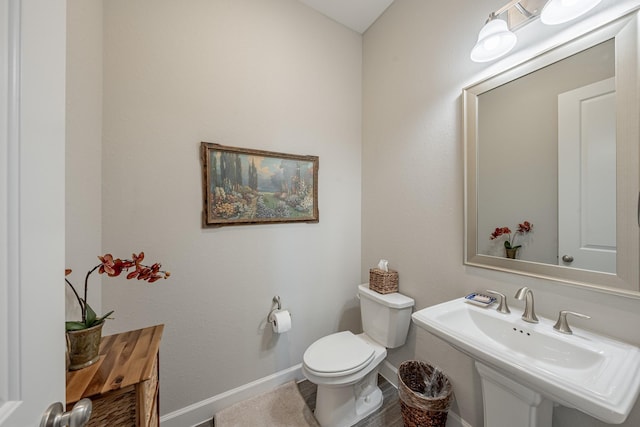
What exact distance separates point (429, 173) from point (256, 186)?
114 cm

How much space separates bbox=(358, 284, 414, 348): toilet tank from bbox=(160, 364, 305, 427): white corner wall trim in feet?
2.27

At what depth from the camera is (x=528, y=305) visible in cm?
99

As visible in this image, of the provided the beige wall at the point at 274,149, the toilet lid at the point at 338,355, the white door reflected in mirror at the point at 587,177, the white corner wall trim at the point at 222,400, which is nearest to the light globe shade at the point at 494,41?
the beige wall at the point at 274,149

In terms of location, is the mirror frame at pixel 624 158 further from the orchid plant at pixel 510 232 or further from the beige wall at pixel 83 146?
the beige wall at pixel 83 146

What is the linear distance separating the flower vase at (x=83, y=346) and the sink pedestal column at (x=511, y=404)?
153 cm

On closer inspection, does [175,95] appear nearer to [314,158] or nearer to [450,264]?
[314,158]

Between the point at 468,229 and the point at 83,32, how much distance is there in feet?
6.68

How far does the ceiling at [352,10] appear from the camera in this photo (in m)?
1.74

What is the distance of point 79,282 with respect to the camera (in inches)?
38.4

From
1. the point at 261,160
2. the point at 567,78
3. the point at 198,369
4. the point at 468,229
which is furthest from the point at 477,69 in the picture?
the point at 198,369

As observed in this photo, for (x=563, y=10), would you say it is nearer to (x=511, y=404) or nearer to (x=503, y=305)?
(x=503, y=305)

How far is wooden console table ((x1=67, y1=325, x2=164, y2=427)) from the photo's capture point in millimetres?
751

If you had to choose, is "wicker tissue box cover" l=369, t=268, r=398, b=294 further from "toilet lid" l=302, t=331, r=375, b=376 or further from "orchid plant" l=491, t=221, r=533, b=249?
"orchid plant" l=491, t=221, r=533, b=249

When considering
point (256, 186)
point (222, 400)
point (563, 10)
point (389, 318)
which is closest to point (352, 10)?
point (563, 10)
